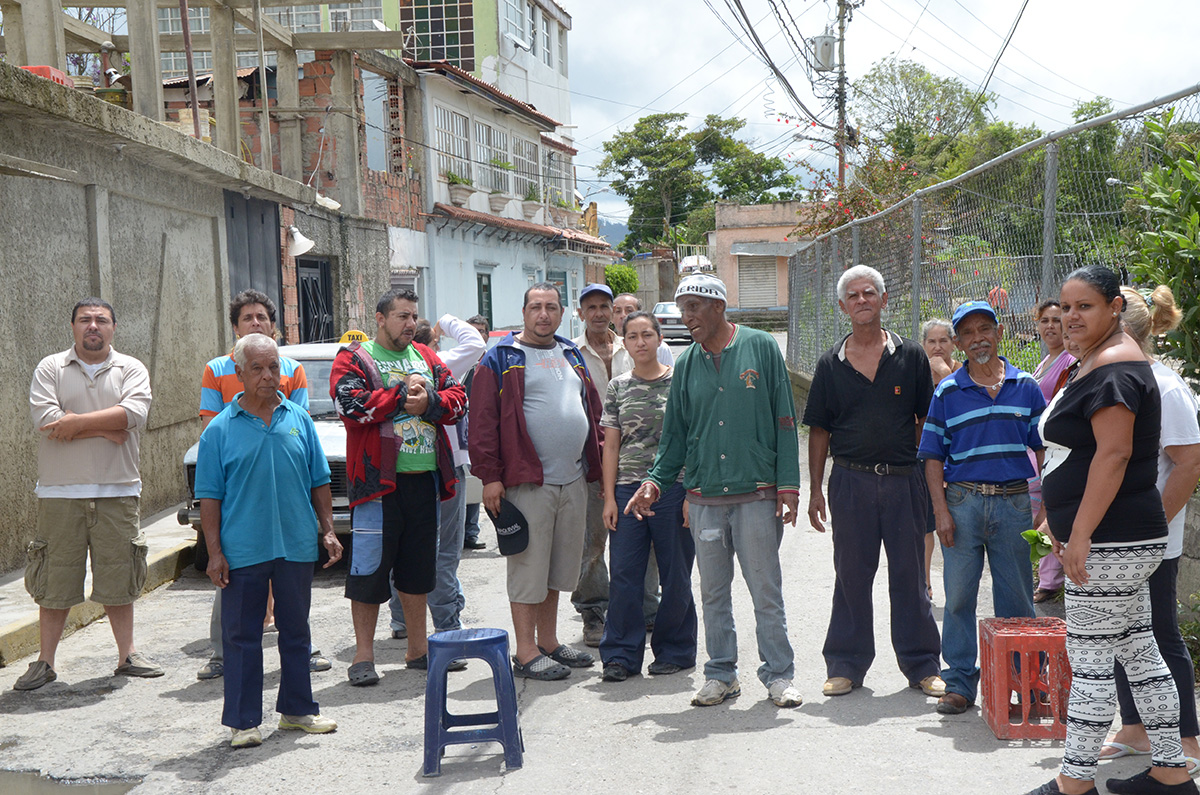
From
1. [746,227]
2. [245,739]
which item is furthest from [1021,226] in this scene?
[746,227]

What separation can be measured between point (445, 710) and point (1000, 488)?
2672mm

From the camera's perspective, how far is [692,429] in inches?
214

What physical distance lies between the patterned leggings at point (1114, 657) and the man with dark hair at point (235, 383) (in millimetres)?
3940

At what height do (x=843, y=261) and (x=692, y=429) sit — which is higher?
(x=843, y=261)

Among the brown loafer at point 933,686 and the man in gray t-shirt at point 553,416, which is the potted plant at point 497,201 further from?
the brown loafer at point 933,686

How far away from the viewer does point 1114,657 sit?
3.91 metres

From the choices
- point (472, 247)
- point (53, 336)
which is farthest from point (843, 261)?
point (472, 247)

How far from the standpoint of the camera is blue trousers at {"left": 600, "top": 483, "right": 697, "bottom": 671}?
19.2 feet

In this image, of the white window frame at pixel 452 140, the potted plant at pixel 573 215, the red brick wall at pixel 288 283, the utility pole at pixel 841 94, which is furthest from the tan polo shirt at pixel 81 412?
the potted plant at pixel 573 215

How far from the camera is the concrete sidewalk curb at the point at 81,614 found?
643 centimetres

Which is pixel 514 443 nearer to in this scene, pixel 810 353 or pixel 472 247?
pixel 810 353

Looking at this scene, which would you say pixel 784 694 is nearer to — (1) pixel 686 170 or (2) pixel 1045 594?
(2) pixel 1045 594

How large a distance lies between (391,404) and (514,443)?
0.68 metres

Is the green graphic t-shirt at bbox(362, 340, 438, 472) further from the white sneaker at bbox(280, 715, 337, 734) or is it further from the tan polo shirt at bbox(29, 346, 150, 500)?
the tan polo shirt at bbox(29, 346, 150, 500)
